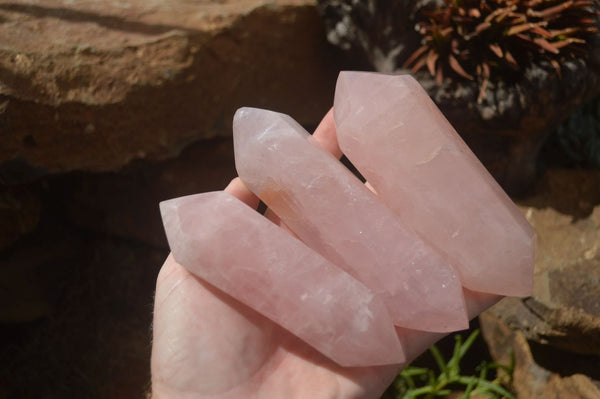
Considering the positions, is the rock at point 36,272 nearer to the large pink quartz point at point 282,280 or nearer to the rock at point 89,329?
the rock at point 89,329

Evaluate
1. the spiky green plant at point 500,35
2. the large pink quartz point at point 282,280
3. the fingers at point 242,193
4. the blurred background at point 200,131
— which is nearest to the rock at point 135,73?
the blurred background at point 200,131

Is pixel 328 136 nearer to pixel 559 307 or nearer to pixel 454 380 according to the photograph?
pixel 559 307

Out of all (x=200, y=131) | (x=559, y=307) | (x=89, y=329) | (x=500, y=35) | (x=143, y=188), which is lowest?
(x=89, y=329)

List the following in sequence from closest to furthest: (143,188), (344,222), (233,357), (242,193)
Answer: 1. (233,357)
2. (344,222)
3. (242,193)
4. (143,188)

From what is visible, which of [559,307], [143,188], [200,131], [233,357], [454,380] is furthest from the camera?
[143,188]

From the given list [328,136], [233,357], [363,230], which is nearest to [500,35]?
[328,136]

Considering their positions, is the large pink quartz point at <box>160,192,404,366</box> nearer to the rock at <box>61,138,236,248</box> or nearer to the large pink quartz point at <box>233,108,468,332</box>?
the large pink quartz point at <box>233,108,468,332</box>

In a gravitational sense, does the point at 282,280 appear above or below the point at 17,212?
above
